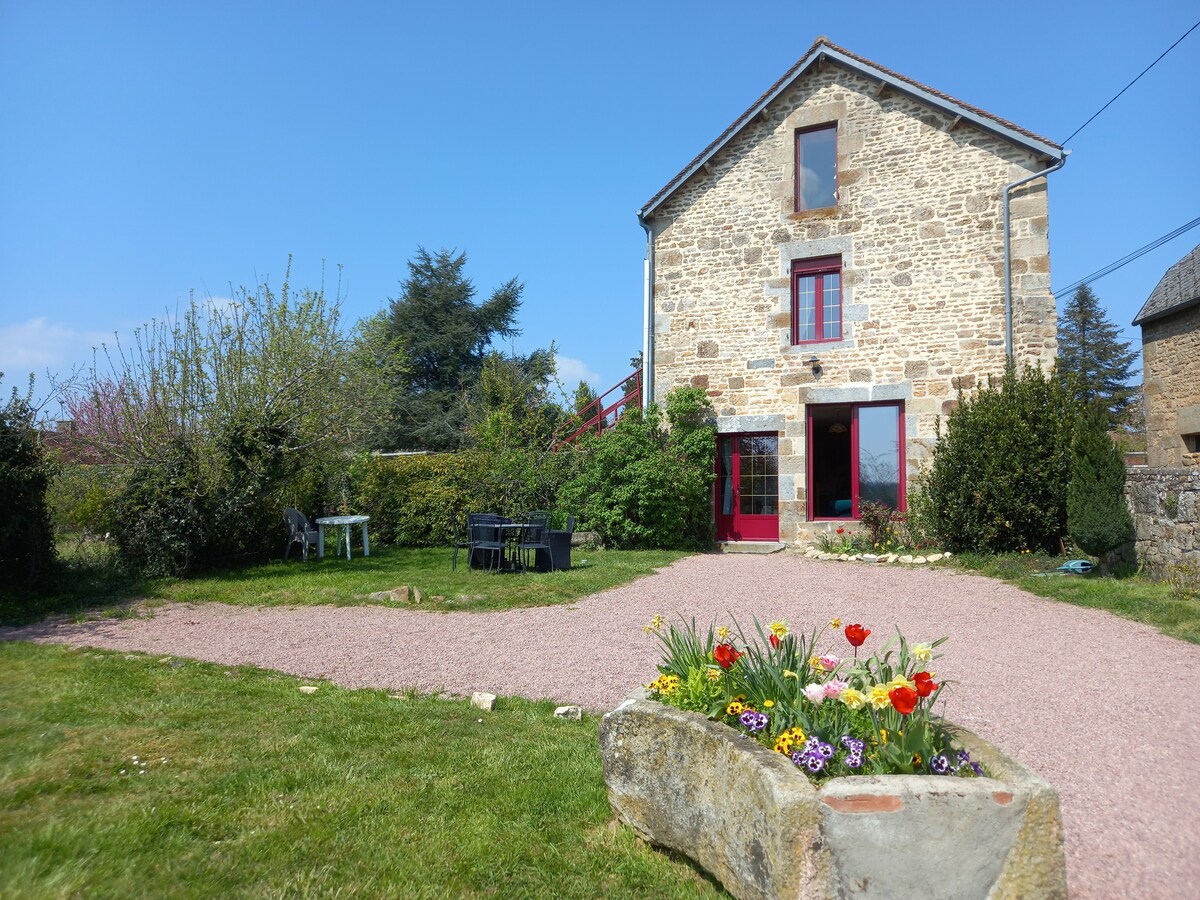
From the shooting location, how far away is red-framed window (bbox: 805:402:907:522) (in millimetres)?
12180

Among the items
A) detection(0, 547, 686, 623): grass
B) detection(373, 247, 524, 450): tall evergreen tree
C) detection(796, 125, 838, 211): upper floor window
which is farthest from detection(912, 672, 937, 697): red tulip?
detection(373, 247, 524, 450): tall evergreen tree

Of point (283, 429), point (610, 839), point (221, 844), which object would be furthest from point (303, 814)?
point (283, 429)

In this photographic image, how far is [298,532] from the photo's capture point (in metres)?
11.2

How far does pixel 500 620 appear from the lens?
7.12 meters

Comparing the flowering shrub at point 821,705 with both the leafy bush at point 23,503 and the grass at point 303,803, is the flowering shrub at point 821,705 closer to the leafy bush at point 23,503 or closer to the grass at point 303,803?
the grass at point 303,803

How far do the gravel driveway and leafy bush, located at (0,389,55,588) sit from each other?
5.95 feet

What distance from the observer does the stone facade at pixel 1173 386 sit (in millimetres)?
13516

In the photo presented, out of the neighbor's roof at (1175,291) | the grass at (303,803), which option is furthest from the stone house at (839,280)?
the grass at (303,803)

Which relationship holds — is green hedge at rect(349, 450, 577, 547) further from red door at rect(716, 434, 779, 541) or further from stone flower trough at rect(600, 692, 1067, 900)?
stone flower trough at rect(600, 692, 1067, 900)

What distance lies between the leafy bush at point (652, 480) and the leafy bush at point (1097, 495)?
17.8ft

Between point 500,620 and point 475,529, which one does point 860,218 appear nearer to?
point 475,529

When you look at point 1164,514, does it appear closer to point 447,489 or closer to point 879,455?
point 879,455

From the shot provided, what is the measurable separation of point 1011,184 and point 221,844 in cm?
1284

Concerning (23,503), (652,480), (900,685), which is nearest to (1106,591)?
(652,480)
